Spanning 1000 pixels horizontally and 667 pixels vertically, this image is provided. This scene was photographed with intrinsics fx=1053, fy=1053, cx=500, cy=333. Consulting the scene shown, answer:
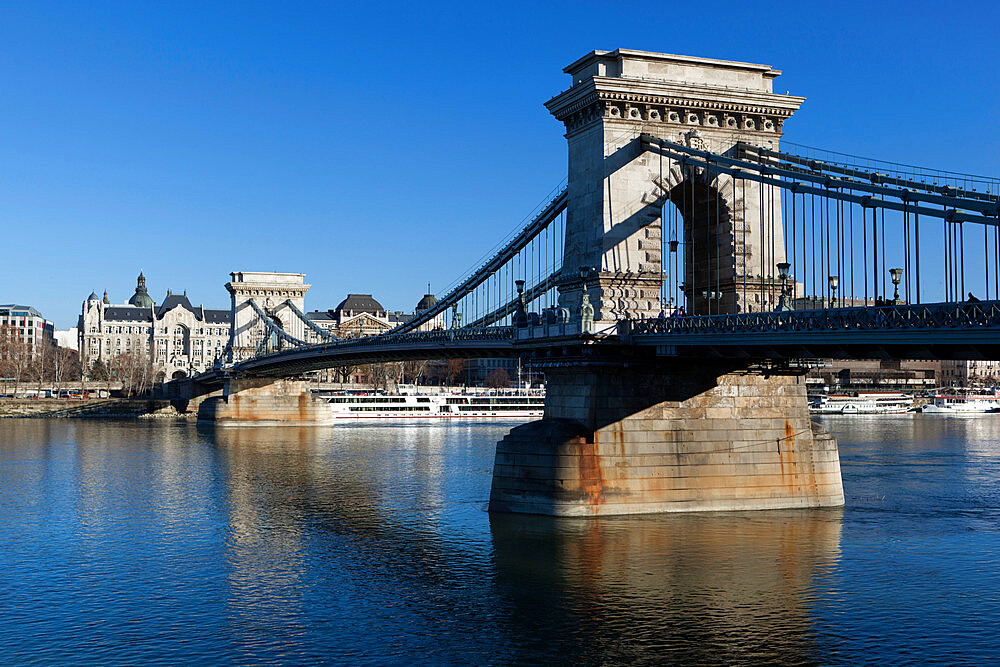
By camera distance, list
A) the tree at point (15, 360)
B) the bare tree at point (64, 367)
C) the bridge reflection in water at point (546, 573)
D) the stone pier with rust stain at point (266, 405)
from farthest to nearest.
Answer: the bare tree at point (64, 367), the tree at point (15, 360), the stone pier with rust stain at point (266, 405), the bridge reflection in water at point (546, 573)

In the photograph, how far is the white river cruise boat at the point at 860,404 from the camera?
454 feet

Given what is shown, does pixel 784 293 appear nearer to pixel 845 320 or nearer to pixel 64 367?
pixel 845 320

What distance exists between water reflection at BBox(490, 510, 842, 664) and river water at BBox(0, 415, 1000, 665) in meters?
0.09

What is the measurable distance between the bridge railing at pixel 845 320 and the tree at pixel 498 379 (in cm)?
13727

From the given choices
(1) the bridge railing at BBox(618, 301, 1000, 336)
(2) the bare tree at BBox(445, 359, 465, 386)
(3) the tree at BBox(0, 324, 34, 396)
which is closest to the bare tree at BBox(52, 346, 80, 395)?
(3) the tree at BBox(0, 324, 34, 396)

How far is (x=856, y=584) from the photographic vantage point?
30.0m

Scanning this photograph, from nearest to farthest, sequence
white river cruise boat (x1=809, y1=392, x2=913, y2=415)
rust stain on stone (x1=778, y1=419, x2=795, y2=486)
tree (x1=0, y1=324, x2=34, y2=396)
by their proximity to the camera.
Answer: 1. rust stain on stone (x1=778, y1=419, x2=795, y2=486)
2. white river cruise boat (x1=809, y1=392, x2=913, y2=415)
3. tree (x1=0, y1=324, x2=34, y2=396)

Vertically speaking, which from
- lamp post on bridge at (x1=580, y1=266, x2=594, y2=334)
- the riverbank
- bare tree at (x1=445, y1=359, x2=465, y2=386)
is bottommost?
the riverbank

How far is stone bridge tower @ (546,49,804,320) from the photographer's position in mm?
40625

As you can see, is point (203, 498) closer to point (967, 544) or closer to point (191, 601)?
point (191, 601)

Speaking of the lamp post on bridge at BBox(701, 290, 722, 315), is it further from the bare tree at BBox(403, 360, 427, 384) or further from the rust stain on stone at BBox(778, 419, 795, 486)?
the bare tree at BBox(403, 360, 427, 384)

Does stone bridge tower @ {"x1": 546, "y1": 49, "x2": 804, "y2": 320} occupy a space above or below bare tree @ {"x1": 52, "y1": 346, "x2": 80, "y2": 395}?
above

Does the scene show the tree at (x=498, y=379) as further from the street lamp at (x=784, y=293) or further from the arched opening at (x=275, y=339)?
the street lamp at (x=784, y=293)

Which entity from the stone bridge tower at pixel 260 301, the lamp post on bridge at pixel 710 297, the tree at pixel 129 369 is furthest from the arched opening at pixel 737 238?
the tree at pixel 129 369
